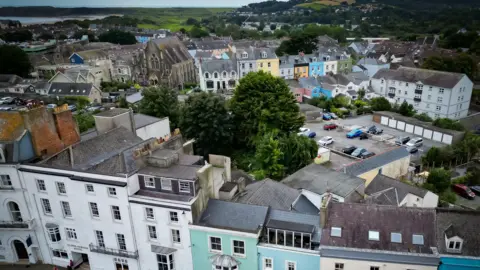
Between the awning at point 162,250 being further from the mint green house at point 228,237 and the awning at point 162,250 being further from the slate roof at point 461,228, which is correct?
the slate roof at point 461,228

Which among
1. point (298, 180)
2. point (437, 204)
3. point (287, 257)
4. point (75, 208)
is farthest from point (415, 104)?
point (75, 208)

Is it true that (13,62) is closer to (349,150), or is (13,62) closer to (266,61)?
(266,61)

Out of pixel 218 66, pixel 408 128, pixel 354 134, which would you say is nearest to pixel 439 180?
pixel 354 134

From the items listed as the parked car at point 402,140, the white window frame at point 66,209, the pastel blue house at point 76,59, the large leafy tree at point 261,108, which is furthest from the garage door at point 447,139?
the pastel blue house at point 76,59

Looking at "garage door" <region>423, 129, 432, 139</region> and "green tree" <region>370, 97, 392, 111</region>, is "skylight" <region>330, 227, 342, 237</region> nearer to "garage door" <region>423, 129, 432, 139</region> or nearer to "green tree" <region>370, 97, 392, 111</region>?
"garage door" <region>423, 129, 432, 139</region>

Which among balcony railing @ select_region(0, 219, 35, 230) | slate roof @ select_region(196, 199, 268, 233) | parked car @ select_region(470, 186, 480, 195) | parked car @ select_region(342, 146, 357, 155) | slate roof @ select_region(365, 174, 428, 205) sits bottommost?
parked car @ select_region(470, 186, 480, 195)

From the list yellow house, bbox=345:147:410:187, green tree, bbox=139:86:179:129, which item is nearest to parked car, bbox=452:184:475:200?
yellow house, bbox=345:147:410:187
